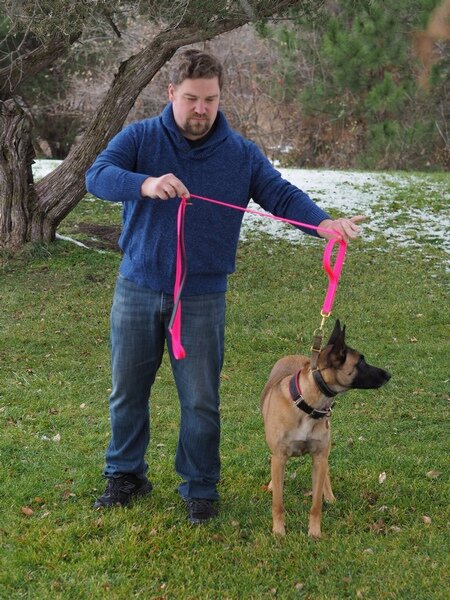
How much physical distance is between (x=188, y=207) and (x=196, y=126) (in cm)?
36

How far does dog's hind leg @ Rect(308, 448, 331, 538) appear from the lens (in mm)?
4066

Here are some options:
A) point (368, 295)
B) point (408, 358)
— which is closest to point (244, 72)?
point (368, 295)

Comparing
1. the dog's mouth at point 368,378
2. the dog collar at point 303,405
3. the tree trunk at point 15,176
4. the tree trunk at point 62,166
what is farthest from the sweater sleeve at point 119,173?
the tree trunk at point 15,176

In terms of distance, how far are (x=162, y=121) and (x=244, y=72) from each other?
59.8 feet

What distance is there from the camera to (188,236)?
12.6 feet

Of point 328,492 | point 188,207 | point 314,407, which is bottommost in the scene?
point 328,492

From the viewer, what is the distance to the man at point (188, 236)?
3719 millimetres

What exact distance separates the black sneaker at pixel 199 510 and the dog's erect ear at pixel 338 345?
100cm

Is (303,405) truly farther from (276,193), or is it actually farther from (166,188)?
(166,188)

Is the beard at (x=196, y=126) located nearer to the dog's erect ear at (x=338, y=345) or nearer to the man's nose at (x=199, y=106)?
the man's nose at (x=199, y=106)

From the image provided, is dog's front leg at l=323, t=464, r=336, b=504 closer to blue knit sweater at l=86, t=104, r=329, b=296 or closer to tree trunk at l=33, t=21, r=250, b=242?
blue knit sweater at l=86, t=104, r=329, b=296

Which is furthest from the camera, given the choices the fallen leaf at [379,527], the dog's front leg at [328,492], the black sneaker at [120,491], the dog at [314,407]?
the dog's front leg at [328,492]

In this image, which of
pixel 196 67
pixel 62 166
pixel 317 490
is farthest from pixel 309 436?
pixel 62 166

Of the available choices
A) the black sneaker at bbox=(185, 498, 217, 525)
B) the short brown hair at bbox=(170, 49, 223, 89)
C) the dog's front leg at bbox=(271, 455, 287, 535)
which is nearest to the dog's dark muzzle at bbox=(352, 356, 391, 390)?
the dog's front leg at bbox=(271, 455, 287, 535)
